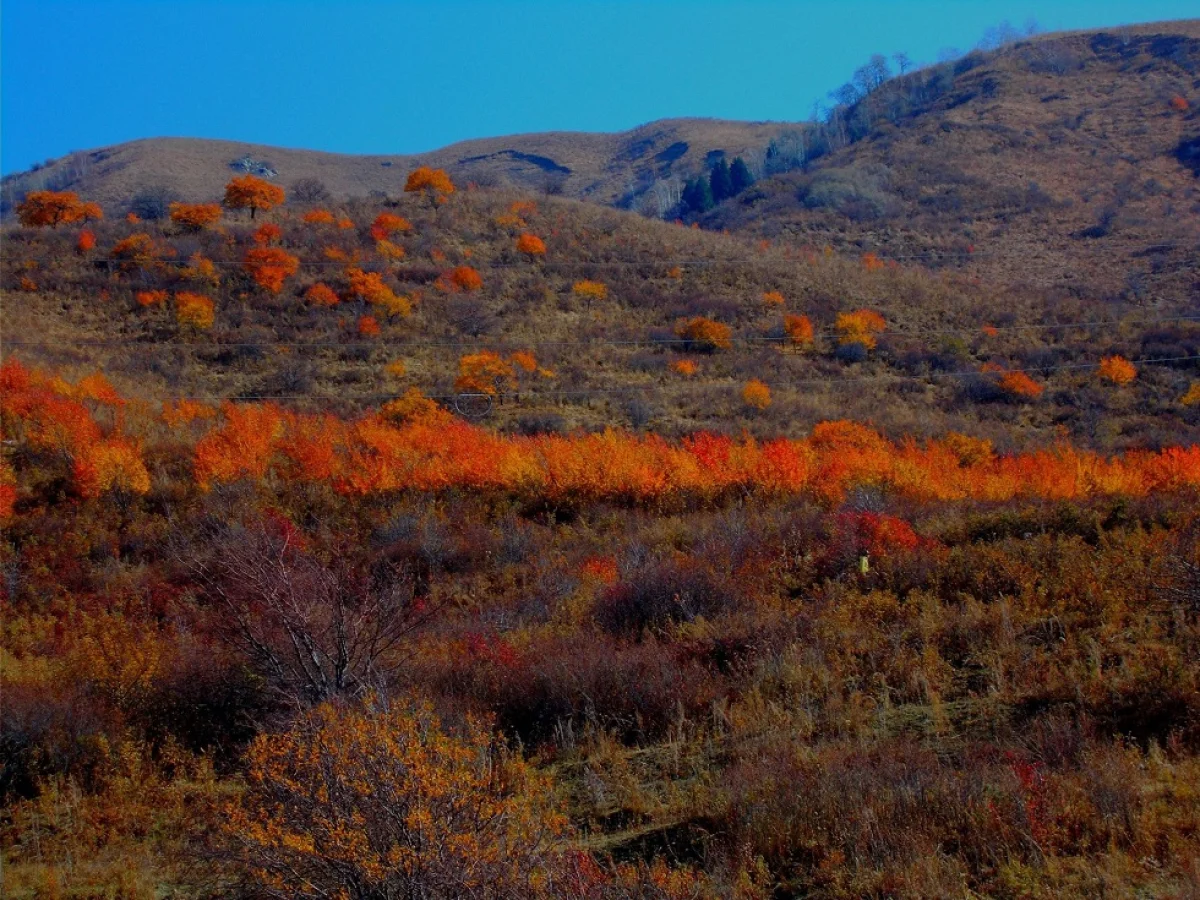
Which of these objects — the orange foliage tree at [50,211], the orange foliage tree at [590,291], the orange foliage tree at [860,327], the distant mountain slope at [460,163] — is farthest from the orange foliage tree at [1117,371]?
the distant mountain slope at [460,163]

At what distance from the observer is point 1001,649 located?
7.71 metres

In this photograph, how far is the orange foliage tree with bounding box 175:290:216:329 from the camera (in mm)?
33719

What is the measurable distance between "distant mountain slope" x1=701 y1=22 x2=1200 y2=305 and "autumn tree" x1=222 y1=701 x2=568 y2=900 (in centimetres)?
4904

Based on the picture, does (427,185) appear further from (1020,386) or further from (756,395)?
(1020,386)

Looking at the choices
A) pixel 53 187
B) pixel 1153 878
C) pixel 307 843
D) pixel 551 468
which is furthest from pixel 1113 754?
pixel 53 187

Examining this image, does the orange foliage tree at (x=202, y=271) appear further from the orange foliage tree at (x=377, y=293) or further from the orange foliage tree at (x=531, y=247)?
the orange foliage tree at (x=531, y=247)

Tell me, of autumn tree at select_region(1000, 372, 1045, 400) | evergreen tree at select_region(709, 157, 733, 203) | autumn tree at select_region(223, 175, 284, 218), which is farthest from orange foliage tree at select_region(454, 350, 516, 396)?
evergreen tree at select_region(709, 157, 733, 203)

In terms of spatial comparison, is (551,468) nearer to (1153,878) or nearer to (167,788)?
(167,788)

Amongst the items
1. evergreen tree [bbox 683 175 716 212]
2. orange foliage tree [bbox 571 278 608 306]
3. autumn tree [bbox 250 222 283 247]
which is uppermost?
evergreen tree [bbox 683 175 716 212]

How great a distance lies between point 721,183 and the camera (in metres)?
92.6

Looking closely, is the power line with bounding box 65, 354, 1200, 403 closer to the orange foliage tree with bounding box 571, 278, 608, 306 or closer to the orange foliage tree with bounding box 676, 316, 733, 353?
the orange foliage tree with bounding box 676, 316, 733, 353

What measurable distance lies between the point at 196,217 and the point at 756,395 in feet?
110

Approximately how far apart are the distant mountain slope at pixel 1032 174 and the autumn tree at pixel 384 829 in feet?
Answer: 161

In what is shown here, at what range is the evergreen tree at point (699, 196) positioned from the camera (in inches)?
3435
